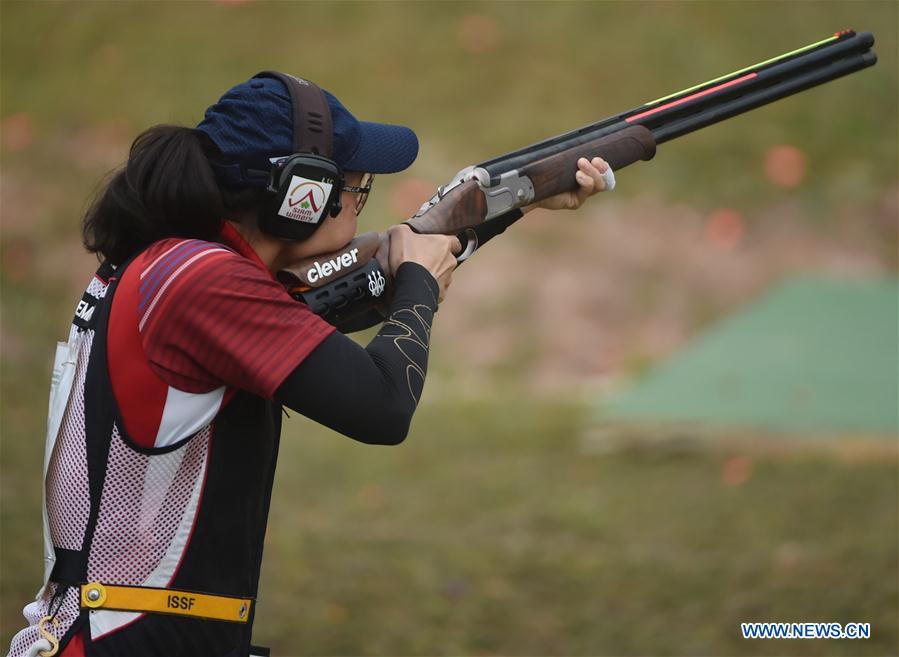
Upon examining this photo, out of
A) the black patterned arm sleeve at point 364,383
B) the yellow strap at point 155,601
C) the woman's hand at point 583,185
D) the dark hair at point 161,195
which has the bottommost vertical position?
the yellow strap at point 155,601

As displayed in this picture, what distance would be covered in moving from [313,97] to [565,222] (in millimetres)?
7871

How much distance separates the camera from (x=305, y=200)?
2492mm

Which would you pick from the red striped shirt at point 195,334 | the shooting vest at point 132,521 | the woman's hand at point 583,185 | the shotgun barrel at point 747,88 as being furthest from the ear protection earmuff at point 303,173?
Result: the shotgun barrel at point 747,88

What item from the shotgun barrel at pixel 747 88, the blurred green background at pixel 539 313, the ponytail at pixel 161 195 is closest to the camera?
the ponytail at pixel 161 195

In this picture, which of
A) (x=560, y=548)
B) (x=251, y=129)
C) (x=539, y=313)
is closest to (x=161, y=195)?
(x=251, y=129)

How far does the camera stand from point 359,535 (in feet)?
19.8

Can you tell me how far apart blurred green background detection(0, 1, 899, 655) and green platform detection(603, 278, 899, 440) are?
8.1 inches

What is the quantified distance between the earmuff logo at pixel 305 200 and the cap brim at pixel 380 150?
13 cm

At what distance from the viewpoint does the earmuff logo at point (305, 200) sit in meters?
2.45

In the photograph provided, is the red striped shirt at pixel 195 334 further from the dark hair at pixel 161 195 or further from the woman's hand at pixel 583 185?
the woman's hand at pixel 583 185

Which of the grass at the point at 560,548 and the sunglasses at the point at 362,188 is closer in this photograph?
the sunglasses at the point at 362,188

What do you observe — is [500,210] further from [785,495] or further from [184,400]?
[785,495]

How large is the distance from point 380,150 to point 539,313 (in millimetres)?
6811

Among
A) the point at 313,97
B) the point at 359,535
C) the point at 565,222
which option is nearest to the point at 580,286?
the point at 565,222
